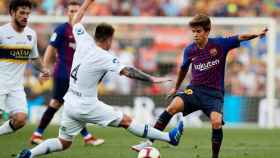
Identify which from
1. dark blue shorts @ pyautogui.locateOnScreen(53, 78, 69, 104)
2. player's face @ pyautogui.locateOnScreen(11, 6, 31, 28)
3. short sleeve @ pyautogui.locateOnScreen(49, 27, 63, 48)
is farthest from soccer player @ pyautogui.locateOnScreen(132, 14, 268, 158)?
short sleeve @ pyautogui.locateOnScreen(49, 27, 63, 48)

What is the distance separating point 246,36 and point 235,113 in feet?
29.5

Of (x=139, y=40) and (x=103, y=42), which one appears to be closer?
(x=103, y=42)

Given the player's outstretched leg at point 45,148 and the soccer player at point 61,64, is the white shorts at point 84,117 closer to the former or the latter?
the player's outstretched leg at point 45,148

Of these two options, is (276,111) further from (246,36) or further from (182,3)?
(246,36)

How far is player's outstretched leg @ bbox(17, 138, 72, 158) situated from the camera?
9633 millimetres

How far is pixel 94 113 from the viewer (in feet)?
31.7

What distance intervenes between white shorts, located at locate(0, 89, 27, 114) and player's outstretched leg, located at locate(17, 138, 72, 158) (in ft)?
5.37

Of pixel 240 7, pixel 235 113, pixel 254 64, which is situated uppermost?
pixel 240 7

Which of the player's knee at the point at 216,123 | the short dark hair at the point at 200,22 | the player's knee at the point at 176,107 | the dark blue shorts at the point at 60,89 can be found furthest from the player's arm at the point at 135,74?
the dark blue shorts at the point at 60,89

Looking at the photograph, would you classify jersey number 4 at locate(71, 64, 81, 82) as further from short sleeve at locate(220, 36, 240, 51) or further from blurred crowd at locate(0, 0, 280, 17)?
blurred crowd at locate(0, 0, 280, 17)

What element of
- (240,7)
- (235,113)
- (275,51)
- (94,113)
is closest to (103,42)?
(94,113)

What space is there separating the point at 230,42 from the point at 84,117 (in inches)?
110

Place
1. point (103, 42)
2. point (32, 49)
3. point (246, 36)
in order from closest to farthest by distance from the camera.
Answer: point (103, 42) → point (246, 36) → point (32, 49)

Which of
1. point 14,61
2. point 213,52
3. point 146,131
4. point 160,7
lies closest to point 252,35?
point 213,52
